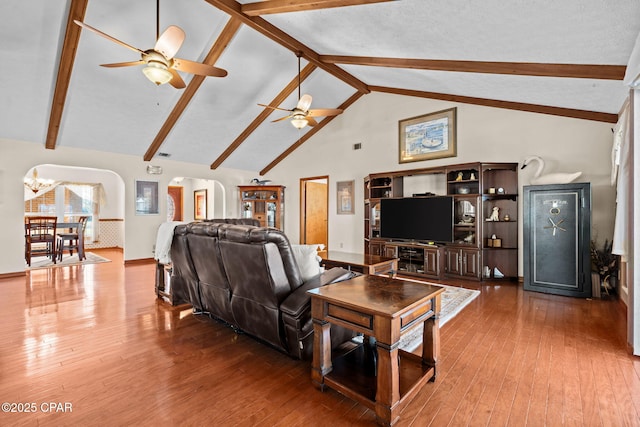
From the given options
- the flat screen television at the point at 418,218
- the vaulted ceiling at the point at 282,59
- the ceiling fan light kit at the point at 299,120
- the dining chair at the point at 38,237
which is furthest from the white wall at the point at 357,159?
the ceiling fan light kit at the point at 299,120

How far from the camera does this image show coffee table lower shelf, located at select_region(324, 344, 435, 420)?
169 centimetres

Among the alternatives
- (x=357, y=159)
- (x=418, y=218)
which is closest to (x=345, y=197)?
(x=357, y=159)

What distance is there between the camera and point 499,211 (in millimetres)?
5086

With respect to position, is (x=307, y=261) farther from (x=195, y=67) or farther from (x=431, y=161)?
(x=431, y=161)

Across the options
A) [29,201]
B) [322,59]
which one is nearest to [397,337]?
[322,59]

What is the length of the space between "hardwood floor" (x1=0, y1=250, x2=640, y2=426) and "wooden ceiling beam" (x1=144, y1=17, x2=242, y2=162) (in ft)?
11.7

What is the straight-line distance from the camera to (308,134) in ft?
25.6

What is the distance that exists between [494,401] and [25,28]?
5807 millimetres

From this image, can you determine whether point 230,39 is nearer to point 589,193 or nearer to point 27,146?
point 27,146

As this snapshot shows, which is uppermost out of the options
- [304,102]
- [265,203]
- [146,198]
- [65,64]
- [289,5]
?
[289,5]

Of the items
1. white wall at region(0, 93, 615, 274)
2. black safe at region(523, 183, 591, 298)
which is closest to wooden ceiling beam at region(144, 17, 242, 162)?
white wall at region(0, 93, 615, 274)

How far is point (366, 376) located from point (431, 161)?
483cm

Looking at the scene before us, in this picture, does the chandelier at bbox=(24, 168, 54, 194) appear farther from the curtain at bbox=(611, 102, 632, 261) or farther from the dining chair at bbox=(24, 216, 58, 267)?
the curtain at bbox=(611, 102, 632, 261)

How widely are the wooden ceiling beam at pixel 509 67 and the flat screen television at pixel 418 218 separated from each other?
2147 millimetres
